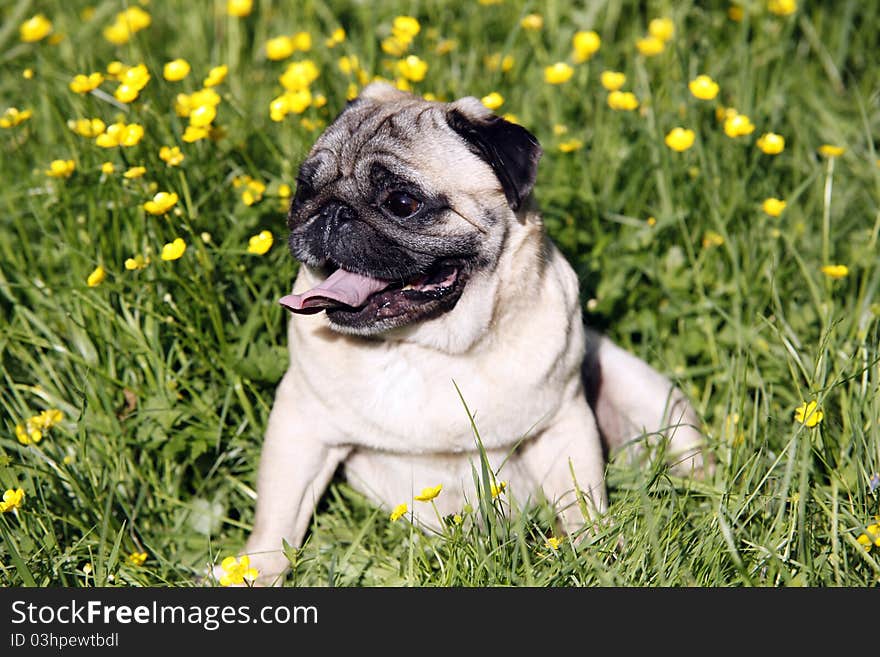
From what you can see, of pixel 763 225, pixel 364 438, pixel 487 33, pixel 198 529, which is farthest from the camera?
pixel 487 33

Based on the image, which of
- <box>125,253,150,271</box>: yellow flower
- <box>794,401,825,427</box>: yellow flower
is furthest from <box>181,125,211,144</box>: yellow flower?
<box>794,401,825,427</box>: yellow flower

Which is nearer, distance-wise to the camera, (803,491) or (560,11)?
(803,491)

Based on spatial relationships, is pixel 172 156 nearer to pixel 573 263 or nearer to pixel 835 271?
pixel 573 263

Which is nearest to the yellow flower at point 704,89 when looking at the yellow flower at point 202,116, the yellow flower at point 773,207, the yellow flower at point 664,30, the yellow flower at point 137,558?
the yellow flower at point 773,207

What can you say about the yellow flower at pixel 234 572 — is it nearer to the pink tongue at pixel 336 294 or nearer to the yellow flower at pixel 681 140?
the pink tongue at pixel 336 294

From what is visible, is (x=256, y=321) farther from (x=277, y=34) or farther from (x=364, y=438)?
(x=277, y=34)

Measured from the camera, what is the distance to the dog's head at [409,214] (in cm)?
257

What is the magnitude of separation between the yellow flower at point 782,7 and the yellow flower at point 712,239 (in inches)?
50.1

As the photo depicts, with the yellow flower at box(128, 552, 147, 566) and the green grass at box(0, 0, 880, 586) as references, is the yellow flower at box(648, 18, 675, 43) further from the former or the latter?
the yellow flower at box(128, 552, 147, 566)

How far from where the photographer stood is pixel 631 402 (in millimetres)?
3258

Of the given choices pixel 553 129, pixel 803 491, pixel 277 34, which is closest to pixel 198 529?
pixel 803 491

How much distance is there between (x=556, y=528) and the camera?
2854mm

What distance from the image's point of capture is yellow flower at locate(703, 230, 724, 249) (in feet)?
11.5

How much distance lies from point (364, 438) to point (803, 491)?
117 cm
